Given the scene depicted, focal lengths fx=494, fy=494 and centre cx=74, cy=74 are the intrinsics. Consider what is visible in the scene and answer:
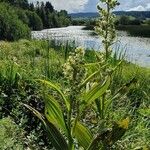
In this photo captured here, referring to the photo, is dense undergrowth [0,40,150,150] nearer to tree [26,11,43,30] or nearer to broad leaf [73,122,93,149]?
broad leaf [73,122,93,149]

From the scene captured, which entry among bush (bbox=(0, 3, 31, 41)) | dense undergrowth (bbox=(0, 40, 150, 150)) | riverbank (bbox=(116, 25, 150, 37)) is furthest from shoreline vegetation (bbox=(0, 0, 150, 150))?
riverbank (bbox=(116, 25, 150, 37))

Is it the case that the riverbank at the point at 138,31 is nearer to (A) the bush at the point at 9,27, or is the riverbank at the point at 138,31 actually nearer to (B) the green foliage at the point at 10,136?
(A) the bush at the point at 9,27

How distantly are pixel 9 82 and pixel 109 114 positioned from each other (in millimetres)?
2056

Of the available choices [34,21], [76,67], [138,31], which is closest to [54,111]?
[76,67]

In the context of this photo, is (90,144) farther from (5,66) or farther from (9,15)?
(9,15)

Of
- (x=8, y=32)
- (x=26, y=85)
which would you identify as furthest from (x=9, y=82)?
(x=8, y=32)

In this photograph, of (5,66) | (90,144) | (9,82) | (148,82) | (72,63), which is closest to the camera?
(72,63)

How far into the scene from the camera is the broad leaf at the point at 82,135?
18.8 ft

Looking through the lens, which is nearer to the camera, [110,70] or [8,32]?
[110,70]

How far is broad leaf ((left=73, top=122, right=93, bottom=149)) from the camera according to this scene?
572 centimetres

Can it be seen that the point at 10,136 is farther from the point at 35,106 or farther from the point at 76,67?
the point at 35,106

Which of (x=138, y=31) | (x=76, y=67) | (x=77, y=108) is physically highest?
(x=76, y=67)

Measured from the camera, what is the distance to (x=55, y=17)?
167m

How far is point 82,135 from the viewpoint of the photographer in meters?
5.81
